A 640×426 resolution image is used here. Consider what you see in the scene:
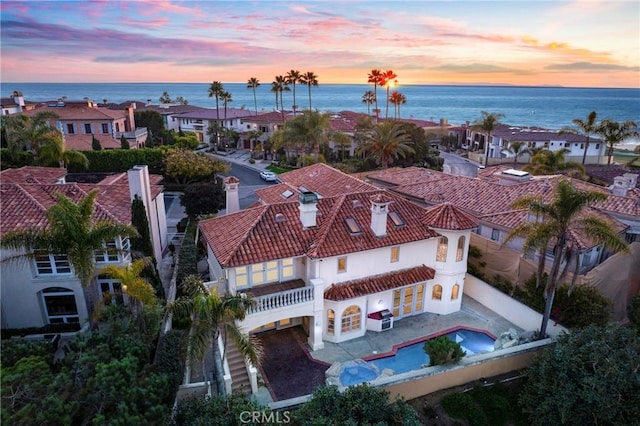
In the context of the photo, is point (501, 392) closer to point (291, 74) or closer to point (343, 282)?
point (343, 282)

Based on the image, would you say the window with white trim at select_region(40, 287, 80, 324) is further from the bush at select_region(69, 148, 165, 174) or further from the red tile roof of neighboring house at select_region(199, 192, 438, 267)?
the bush at select_region(69, 148, 165, 174)

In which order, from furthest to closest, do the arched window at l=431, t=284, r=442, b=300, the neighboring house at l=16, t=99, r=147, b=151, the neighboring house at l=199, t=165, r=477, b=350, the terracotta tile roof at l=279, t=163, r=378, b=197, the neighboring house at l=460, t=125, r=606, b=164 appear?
the neighboring house at l=460, t=125, r=606, b=164, the neighboring house at l=16, t=99, r=147, b=151, the terracotta tile roof at l=279, t=163, r=378, b=197, the arched window at l=431, t=284, r=442, b=300, the neighboring house at l=199, t=165, r=477, b=350

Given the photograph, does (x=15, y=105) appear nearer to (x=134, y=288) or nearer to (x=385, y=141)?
(x=385, y=141)

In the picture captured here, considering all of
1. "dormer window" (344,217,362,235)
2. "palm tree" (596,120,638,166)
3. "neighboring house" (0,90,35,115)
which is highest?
"neighboring house" (0,90,35,115)

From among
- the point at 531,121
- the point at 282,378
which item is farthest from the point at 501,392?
the point at 531,121

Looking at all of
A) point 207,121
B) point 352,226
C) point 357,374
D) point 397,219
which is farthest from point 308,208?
point 207,121

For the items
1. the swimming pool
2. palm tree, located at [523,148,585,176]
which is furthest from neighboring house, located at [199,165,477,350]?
palm tree, located at [523,148,585,176]

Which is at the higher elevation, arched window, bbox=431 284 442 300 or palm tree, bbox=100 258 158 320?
palm tree, bbox=100 258 158 320

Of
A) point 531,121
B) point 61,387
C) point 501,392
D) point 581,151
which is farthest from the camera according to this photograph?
point 531,121
